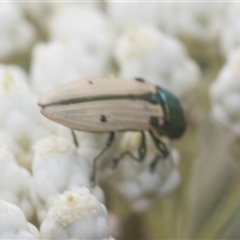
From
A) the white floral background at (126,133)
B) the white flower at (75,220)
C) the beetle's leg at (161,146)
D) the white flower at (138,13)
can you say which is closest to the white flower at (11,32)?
the white floral background at (126,133)

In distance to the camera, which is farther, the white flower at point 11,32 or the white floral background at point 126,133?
the white flower at point 11,32

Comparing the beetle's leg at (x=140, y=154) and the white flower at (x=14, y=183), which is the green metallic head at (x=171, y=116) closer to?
the beetle's leg at (x=140, y=154)

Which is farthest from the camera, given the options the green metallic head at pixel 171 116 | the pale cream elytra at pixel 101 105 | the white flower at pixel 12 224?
the green metallic head at pixel 171 116

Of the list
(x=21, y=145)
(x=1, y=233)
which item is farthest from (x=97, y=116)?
(x=1, y=233)

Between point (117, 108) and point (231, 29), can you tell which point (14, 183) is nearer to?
point (117, 108)

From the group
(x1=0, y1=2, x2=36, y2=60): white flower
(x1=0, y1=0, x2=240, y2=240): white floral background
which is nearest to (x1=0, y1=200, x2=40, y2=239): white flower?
(x1=0, y1=0, x2=240, y2=240): white floral background

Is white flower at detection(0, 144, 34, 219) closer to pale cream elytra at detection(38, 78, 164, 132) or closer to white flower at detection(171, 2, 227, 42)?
pale cream elytra at detection(38, 78, 164, 132)

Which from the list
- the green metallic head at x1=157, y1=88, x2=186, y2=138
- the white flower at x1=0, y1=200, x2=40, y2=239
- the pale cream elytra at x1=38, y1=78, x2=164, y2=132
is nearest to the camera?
the white flower at x1=0, y1=200, x2=40, y2=239
